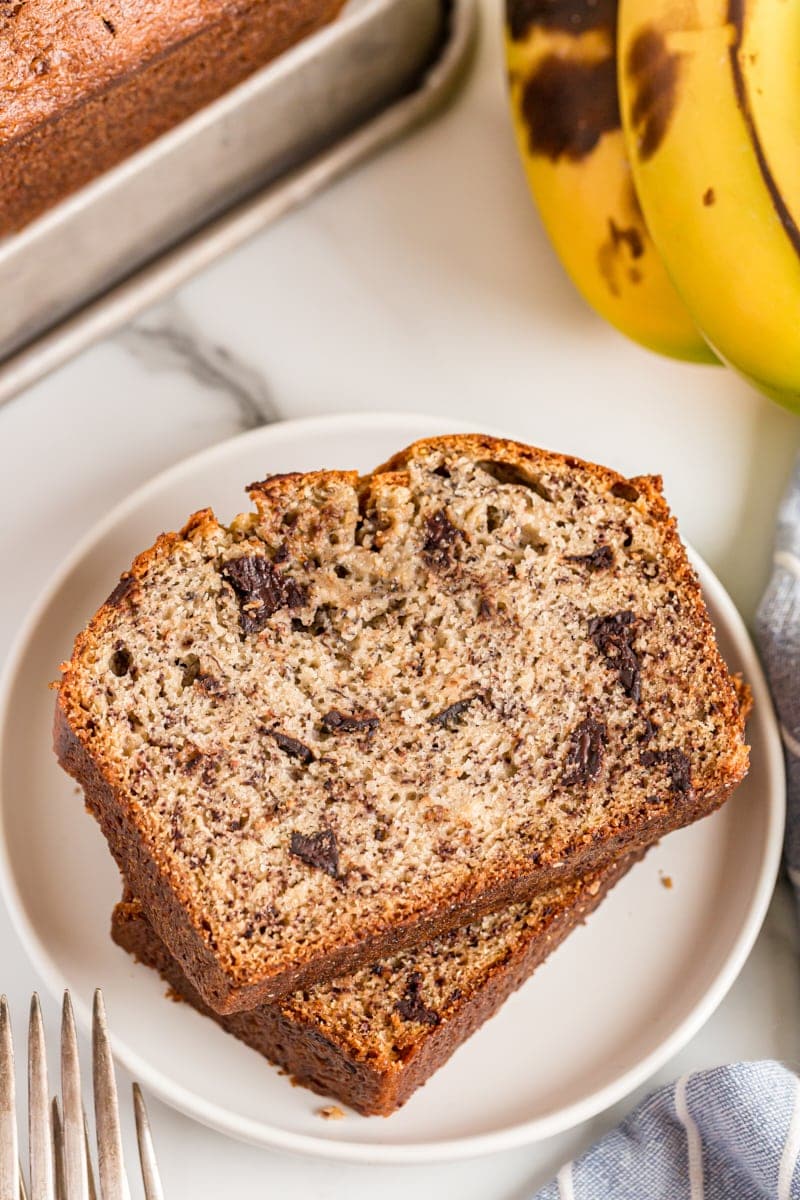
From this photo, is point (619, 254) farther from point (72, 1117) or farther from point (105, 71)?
point (72, 1117)

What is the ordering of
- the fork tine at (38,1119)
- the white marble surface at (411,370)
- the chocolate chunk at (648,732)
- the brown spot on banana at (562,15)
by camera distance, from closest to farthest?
the fork tine at (38,1119)
the chocolate chunk at (648,732)
the brown spot on banana at (562,15)
the white marble surface at (411,370)

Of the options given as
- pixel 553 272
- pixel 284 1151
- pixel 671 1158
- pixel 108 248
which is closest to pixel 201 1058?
pixel 284 1151

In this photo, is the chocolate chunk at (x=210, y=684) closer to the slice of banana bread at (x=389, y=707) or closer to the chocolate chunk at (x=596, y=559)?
the slice of banana bread at (x=389, y=707)

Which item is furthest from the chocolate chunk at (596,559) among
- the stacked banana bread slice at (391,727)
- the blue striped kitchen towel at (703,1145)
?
the blue striped kitchen towel at (703,1145)

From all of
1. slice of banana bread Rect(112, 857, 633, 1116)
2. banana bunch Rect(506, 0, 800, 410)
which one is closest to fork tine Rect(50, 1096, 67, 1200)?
slice of banana bread Rect(112, 857, 633, 1116)

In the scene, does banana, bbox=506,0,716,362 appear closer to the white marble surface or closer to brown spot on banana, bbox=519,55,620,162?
brown spot on banana, bbox=519,55,620,162

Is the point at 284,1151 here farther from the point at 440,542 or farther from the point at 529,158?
the point at 529,158
